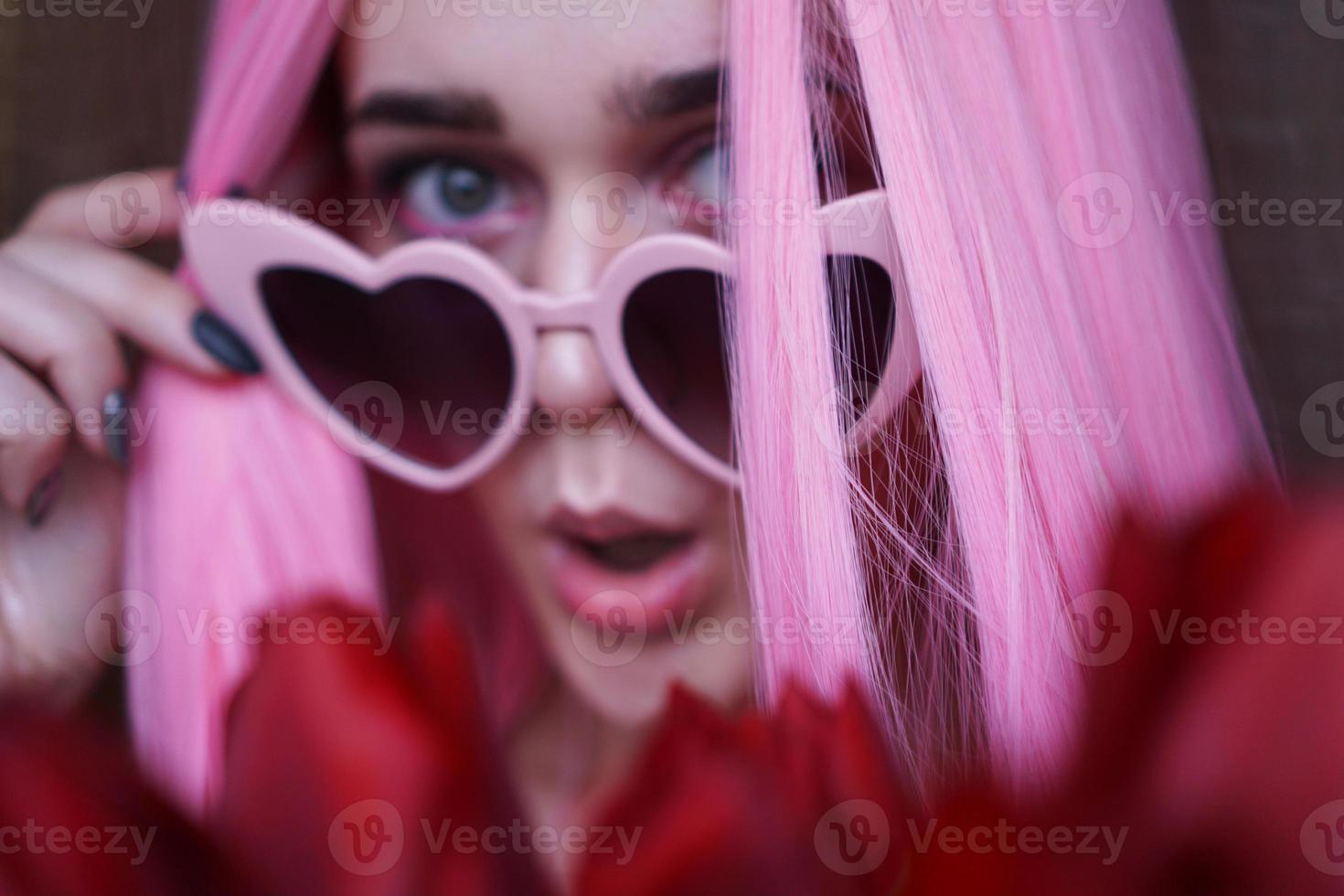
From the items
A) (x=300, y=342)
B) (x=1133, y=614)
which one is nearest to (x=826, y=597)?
(x=1133, y=614)

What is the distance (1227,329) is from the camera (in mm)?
367

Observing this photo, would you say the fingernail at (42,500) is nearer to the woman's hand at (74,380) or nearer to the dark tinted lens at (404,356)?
the woman's hand at (74,380)

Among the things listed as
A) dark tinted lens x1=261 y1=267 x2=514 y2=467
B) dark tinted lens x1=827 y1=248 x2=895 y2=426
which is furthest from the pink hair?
dark tinted lens x1=261 y1=267 x2=514 y2=467

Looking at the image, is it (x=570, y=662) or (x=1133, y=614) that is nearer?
(x=1133, y=614)

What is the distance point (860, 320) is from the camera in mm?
342

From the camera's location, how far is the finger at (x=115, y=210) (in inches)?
16.2

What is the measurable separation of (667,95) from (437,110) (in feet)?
0.30

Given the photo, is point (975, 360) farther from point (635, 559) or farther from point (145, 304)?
point (145, 304)

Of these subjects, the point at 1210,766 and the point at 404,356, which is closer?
the point at 1210,766

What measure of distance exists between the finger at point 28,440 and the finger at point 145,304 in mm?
41

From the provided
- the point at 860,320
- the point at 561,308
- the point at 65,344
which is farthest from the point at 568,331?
the point at 65,344

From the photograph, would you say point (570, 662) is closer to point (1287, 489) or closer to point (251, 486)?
point (251, 486)

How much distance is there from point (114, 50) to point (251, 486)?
0.20 m

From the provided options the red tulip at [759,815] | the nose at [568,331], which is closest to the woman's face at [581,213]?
the nose at [568,331]
